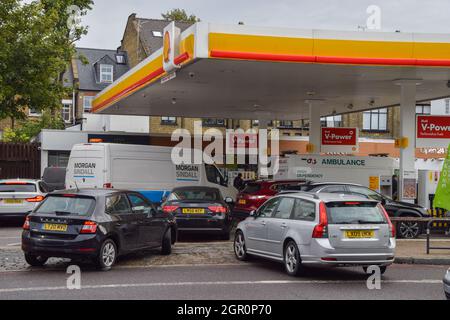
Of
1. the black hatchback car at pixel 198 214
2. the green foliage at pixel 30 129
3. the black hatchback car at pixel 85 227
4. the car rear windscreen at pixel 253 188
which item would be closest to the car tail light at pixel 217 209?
the black hatchback car at pixel 198 214

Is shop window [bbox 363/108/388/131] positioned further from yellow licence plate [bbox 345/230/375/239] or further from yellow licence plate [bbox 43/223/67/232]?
yellow licence plate [bbox 43/223/67/232]

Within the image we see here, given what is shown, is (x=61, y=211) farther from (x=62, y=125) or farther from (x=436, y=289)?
(x=62, y=125)

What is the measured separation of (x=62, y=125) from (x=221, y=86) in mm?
26479

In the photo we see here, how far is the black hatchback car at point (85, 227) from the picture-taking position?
11.9m

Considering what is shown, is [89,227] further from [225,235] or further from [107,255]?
[225,235]

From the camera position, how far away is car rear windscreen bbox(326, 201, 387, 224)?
11.6 metres

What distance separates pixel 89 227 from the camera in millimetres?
11930

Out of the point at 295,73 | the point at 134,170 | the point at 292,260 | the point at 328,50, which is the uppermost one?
the point at 328,50

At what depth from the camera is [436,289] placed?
35.9ft

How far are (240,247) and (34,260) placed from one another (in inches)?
162

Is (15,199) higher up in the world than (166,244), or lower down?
higher up

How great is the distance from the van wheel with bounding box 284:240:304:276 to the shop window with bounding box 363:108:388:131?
38.2 m

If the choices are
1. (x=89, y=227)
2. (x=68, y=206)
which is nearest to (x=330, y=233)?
(x=89, y=227)
